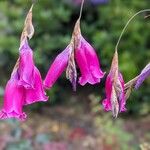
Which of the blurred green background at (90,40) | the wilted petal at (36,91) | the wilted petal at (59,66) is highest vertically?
the wilted petal at (59,66)

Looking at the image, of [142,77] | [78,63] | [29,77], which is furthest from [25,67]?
[142,77]

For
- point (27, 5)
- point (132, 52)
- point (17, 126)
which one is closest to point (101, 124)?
point (17, 126)

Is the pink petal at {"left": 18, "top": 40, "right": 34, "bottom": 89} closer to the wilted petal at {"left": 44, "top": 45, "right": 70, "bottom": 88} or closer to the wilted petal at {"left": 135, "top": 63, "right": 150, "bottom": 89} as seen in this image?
the wilted petal at {"left": 44, "top": 45, "right": 70, "bottom": 88}

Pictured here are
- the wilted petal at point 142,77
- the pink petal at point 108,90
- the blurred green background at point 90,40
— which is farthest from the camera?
the blurred green background at point 90,40

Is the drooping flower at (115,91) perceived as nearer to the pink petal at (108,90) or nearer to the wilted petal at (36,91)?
the pink petal at (108,90)

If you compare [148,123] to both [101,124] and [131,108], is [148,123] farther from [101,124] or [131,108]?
[101,124]

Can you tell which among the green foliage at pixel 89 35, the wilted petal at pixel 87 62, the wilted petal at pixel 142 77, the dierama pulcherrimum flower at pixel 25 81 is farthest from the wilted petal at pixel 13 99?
the green foliage at pixel 89 35

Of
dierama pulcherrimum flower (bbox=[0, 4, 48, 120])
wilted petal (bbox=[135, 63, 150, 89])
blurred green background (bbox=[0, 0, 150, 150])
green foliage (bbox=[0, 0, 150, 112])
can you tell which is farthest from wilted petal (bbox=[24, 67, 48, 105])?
green foliage (bbox=[0, 0, 150, 112])
